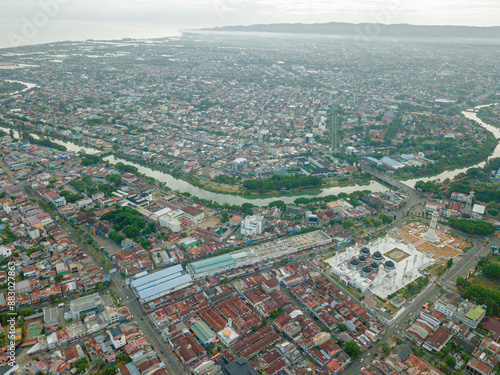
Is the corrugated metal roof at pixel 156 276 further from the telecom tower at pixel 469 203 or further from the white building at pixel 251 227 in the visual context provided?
the telecom tower at pixel 469 203

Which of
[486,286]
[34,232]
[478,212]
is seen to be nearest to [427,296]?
[486,286]

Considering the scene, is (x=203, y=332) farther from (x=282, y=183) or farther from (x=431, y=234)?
(x=282, y=183)

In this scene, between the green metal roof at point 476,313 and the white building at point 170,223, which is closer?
the green metal roof at point 476,313

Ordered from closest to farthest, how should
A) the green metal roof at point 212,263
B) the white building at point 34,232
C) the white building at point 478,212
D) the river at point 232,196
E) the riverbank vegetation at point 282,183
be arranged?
the green metal roof at point 212,263 < the white building at point 34,232 < the white building at point 478,212 < the river at point 232,196 < the riverbank vegetation at point 282,183

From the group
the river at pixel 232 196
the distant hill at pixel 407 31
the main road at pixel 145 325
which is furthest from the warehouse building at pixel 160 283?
the distant hill at pixel 407 31

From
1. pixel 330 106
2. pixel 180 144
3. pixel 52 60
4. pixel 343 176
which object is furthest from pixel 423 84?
pixel 52 60

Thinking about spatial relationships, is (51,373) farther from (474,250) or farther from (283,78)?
(283,78)
